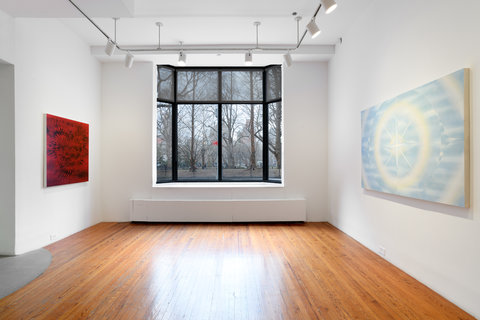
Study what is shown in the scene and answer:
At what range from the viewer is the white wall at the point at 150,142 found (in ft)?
18.4

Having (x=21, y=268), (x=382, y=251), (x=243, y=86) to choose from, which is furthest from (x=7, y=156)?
(x=382, y=251)

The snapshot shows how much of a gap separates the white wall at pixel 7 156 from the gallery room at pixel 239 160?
0.06 feet

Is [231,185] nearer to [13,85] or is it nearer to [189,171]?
[189,171]

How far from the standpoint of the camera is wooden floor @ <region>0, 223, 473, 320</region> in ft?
7.36

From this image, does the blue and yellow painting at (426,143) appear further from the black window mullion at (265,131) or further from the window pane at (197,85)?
the window pane at (197,85)

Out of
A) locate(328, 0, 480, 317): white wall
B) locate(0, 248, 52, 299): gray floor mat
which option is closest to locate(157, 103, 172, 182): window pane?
locate(0, 248, 52, 299): gray floor mat

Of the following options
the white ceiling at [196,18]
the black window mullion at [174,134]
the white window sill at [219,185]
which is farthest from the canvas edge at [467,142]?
the black window mullion at [174,134]

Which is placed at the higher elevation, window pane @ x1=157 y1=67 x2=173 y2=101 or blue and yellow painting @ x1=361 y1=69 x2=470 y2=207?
window pane @ x1=157 y1=67 x2=173 y2=101

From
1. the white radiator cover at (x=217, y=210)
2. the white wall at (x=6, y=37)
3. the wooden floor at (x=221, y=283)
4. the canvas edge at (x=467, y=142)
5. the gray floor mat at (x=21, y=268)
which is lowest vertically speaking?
the wooden floor at (x=221, y=283)

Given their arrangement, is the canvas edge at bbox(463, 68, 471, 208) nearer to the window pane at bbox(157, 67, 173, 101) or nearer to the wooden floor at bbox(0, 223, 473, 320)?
the wooden floor at bbox(0, 223, 473, 320)

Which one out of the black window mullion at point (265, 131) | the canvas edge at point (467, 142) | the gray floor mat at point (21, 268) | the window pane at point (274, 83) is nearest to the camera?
the canvas edge at point (467, 142)

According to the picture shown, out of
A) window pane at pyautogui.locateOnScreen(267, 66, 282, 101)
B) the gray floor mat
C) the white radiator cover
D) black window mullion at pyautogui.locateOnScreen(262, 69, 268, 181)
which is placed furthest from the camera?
black window mullion at pyautogui.locateOnScreen(262, 69, 268, 181)

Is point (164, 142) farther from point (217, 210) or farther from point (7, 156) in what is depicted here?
point (7, 156)

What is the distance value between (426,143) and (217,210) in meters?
3.82
